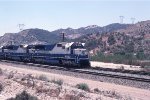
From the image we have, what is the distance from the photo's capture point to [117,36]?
4510 inches

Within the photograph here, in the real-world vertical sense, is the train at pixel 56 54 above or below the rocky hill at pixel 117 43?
below

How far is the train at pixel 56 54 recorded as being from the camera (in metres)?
42.5

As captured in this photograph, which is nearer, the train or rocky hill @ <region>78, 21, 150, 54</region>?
the train

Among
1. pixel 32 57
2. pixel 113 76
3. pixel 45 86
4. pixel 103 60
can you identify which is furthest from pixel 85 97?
pixel 103 60

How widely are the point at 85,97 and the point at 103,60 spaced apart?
4267 cm

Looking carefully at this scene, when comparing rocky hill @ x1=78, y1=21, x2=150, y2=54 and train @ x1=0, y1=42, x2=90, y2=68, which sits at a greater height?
rocky hill @ x1=78, y1=21, x2=150, y2=54

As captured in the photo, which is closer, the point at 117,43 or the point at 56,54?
the point at 56,54

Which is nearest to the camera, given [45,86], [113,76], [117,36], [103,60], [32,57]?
[45,86]

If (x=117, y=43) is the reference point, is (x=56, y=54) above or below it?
below

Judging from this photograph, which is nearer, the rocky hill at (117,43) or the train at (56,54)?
the train at (56,54)

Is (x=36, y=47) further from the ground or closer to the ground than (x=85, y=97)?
further from the ground

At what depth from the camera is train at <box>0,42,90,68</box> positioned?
42500mm

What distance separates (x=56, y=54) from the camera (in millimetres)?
46469

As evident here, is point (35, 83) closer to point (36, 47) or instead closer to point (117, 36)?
point (36, 47)
